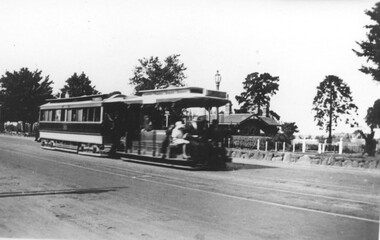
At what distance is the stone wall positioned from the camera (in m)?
17.4

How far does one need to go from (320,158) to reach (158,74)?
22.2 m

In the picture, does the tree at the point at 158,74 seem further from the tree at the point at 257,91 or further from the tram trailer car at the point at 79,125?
the tree at the point at 257,91

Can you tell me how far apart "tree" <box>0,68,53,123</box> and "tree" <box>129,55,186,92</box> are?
18810mm

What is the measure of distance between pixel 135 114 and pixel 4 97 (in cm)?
3895

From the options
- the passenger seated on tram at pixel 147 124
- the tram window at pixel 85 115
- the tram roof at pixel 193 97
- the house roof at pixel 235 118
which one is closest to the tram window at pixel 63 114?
the tram window at pixel 85 115

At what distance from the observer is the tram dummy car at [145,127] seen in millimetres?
14281

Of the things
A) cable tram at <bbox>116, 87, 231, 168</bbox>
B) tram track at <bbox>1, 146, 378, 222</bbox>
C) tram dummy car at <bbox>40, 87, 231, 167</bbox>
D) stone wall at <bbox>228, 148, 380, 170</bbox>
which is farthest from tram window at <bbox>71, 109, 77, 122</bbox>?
tram track at <bbox>1, 146, 378, 222</bbox>

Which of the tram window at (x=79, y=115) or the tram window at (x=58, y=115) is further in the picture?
the tram window at (x=58, y=115)

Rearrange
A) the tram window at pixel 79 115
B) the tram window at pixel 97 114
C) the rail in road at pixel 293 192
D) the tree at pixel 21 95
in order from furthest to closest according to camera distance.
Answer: the tree at pixel 21 95
the tram window at pixel 79 115
the tram window at pixel 97 114
the rail in road at pixel 293 192

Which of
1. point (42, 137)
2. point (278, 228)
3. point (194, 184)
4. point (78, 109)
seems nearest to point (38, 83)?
point (42, 137)

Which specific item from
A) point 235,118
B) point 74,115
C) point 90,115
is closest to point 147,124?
point 90,115

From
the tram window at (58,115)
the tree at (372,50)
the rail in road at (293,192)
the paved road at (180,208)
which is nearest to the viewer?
the paved road at (180,208)

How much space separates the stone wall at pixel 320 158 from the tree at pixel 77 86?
35.4m

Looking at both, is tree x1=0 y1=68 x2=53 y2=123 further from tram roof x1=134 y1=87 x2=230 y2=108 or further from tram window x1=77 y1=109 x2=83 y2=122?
tram roof x1=134 y1=87 x2=230 y2=108
